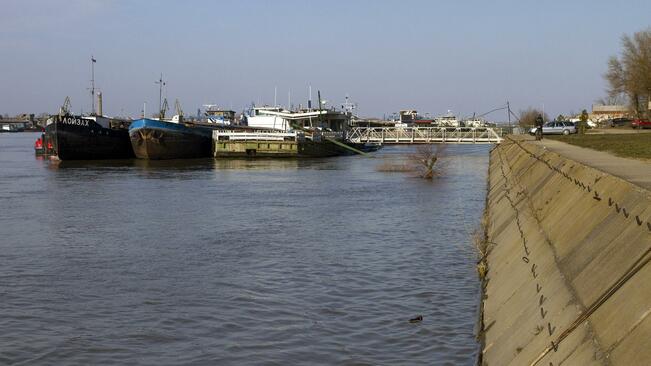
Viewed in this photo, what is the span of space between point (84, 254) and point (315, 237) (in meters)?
6.36

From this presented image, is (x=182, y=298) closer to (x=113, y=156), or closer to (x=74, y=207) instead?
(x=74, y=207)

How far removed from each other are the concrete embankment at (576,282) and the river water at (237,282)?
39.0 inches

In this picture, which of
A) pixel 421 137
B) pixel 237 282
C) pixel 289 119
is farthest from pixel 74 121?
pixel 237 282

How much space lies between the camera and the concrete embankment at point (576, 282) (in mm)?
6406

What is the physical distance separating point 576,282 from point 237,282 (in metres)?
8.22

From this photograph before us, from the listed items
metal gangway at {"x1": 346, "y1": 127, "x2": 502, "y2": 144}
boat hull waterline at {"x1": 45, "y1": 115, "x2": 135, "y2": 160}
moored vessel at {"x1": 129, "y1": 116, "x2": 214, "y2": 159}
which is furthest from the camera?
metal gangway at {"x1": 346, "y1": 127, "x2": 502, "y2": 144}

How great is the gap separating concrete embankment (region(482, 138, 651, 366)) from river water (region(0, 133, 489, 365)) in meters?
0.99

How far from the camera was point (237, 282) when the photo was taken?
15.2m

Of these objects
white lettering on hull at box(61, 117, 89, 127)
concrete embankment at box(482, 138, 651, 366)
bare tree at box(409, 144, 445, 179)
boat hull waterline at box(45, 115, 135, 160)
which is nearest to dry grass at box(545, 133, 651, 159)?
bare tree at box(409, 144, 445, 179)

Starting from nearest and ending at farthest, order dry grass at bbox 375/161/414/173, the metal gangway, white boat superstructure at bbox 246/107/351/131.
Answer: dry grass at bbox 375/161/414/173 → white boat superstructure at bbox 246/107/351/131 → the metal gangway

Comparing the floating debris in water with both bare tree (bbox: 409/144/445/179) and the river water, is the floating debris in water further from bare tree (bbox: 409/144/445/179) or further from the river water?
bare tree (bbox: 409/144/445/179)

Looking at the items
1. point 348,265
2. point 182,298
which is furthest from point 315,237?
point 182,298

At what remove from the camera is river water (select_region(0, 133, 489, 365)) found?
10836 millimetres

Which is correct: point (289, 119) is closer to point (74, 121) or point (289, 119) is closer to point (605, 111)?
point (74, 121)
